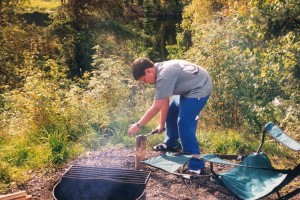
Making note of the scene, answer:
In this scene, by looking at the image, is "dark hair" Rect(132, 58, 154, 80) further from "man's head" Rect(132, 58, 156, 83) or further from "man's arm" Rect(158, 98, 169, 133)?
"man's arm" Rect(158, 98, 169, 133)

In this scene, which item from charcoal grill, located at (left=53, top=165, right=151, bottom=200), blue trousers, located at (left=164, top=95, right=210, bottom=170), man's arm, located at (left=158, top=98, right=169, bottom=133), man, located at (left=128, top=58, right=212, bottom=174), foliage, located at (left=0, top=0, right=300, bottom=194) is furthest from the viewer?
foliage, located at (left=0, top=0, right=300, bottom=194)

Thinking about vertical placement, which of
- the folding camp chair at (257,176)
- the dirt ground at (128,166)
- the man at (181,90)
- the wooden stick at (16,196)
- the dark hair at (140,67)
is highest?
the dark hair at (140,67)

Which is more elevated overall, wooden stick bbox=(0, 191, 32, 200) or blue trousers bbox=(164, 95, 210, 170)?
blue trousers bbox=(164, 95, 210, 170)

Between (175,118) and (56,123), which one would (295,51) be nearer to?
(175,118)

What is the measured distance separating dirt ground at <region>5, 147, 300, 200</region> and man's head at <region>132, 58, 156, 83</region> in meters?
1.14

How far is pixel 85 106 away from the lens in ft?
18.9

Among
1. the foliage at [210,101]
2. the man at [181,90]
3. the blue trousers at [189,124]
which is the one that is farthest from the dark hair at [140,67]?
the foliage at [210,101]

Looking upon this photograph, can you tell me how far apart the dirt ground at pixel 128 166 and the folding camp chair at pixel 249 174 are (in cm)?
34

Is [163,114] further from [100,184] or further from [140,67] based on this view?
[100,184]

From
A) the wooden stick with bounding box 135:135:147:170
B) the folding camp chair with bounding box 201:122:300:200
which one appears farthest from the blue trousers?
the folding camp chair with bounding box 201:122:300:200

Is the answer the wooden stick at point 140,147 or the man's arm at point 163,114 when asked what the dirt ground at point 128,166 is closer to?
the wooden stick at point 140,147

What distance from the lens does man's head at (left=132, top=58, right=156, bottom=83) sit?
360 cm

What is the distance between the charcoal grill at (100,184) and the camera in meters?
3.25

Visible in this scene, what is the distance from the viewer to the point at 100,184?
3.41 metres
